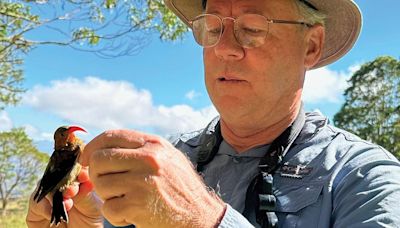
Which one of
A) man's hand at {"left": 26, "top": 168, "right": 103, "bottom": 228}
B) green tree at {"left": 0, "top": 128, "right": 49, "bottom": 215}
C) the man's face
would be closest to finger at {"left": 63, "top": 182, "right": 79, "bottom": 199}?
man's hand at {"left": 26, "top": 168, "right": 103, "bottom": 228}

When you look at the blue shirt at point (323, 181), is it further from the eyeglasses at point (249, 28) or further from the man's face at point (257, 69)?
the eyeglasses at point (249, 28)

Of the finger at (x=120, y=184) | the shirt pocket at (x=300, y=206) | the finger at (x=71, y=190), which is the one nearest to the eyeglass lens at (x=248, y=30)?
→ the shirt pocket at (x=300, y=206)

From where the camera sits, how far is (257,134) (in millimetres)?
2523

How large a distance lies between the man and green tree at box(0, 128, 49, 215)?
19.6 meters

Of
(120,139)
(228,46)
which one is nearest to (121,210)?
(120,139)

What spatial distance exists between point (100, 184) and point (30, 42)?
7515 mm

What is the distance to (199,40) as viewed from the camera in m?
2.79

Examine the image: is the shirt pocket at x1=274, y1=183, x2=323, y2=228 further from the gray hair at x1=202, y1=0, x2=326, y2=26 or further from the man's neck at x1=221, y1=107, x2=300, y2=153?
the gray hair at x1=202, y1=0, x2=326, y2=26

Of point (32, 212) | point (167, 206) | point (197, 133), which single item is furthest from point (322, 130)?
point (32, 212)

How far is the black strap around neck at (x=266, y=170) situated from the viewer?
6.74 ft

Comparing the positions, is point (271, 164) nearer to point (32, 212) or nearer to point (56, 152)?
point (56, 152)

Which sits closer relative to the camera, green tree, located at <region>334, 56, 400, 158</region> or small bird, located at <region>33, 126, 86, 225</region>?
small bird, located at <region>33, 126, 86, 225</region>

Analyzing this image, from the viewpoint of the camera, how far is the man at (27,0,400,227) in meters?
1.46

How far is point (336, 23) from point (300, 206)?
127 cm
